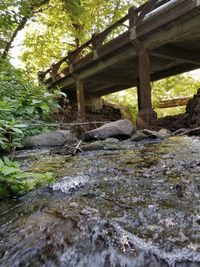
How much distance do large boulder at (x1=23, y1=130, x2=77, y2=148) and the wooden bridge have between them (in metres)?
2.28

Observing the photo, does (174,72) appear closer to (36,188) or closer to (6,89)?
(6,89)

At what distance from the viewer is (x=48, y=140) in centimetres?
596

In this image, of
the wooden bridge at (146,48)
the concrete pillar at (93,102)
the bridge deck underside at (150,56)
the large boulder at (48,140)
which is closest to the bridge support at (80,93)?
the wooden bridge at (146,48)

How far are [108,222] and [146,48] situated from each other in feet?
21.7

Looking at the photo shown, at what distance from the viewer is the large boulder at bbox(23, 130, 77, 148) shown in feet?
19.0

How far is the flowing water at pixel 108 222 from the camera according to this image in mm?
1207

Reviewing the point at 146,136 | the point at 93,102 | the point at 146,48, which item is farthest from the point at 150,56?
the point at 93,102

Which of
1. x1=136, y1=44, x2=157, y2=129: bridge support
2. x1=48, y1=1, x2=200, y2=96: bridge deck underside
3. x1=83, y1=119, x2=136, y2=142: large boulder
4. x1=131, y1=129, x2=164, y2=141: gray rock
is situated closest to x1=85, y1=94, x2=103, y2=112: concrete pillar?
x1=48, y1=1, x2=200, y2=96: bridge deck underside

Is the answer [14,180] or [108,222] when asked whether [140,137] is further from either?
[108,222]

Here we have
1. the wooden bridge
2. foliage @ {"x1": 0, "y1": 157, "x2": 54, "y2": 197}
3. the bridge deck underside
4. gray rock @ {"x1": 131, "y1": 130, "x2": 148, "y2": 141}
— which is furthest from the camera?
the bridge deck underside

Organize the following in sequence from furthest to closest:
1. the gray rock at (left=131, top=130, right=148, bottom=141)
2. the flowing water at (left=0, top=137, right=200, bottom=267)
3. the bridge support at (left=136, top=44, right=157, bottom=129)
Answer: the bridge support at (left=136, top=44, right=157, bottom=129)
the gray rock at (left=131, top=130, right=148, bottom=141)
the flowing water at (left=0, top=137, right=200, bottom=267)

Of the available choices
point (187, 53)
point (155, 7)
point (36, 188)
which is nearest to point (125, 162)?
point (36, 188)

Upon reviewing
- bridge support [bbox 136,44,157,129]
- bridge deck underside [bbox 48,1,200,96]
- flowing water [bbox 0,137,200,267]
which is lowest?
flowing water [bbox 0,137,200,267]

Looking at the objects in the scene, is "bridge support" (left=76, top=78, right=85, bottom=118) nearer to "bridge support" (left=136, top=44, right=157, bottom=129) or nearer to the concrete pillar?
the concrete pillar
